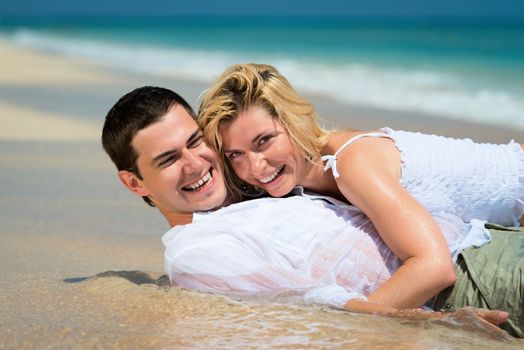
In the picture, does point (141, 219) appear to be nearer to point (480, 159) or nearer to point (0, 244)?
point (0, 244)

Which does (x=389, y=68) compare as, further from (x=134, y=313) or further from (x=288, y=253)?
(x=134, y=313)

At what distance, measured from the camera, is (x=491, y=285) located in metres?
3.50

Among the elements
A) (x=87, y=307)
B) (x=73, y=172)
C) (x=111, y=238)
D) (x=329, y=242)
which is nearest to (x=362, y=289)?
(x=329, y=242)

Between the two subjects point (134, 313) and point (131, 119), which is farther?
point (131, 119)

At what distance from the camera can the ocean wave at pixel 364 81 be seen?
12836mm

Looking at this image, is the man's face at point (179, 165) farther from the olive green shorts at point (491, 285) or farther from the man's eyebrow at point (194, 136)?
the olive green shorts at point (491, 285)

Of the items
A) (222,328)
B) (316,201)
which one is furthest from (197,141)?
(222,328)

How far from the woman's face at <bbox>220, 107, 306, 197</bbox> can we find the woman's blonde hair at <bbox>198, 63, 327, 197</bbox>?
3 centimetres

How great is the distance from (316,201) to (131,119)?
0.97 meters

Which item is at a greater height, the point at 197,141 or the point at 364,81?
the point at 197,141

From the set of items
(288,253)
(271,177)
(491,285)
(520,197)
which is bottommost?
(491,285)

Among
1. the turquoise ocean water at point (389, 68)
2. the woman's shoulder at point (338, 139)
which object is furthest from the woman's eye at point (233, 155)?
the turquoise ocean water at point (389, 68)

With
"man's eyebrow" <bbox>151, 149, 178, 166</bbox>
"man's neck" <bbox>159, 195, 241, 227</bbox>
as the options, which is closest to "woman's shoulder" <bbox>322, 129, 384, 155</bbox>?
"man's neck" <bbox>159, 195, 241, 227</bbox>

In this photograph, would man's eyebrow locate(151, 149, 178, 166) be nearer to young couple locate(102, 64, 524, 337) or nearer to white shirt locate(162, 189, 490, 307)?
young couple locate(102, 64, 524, 337)
